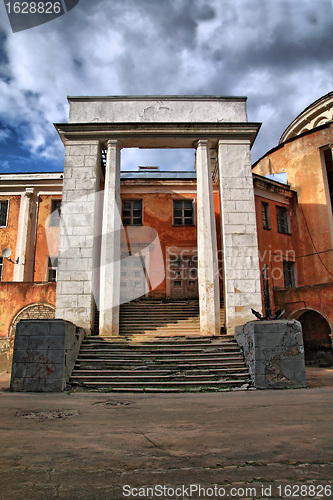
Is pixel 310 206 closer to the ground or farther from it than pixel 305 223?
farther from it

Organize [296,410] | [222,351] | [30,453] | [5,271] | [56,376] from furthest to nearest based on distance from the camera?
[5,271] < [222,351] < [56,376] < [296,410] < [30,453]

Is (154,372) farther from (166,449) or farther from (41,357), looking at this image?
(166,449)

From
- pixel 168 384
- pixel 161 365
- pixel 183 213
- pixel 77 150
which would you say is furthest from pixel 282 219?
pixel 168 384

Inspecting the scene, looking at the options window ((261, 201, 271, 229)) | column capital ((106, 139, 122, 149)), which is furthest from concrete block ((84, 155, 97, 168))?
window ((261, 201, 271, 229))

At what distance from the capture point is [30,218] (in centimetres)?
1903

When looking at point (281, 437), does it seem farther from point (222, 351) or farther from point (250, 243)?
point (250, 243)

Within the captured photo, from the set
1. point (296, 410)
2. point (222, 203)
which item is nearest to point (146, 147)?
point (222, 203)

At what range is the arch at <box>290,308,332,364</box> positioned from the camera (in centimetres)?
1661

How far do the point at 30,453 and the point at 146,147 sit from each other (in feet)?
40.2

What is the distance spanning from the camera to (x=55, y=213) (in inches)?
760

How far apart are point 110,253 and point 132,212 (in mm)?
6682

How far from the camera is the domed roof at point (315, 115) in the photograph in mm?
22969

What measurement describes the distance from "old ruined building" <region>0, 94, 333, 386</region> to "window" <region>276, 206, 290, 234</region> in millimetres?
66

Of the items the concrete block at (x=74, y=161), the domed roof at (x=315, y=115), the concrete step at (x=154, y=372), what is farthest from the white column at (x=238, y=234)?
the domed roof at (x=315, y=115)
